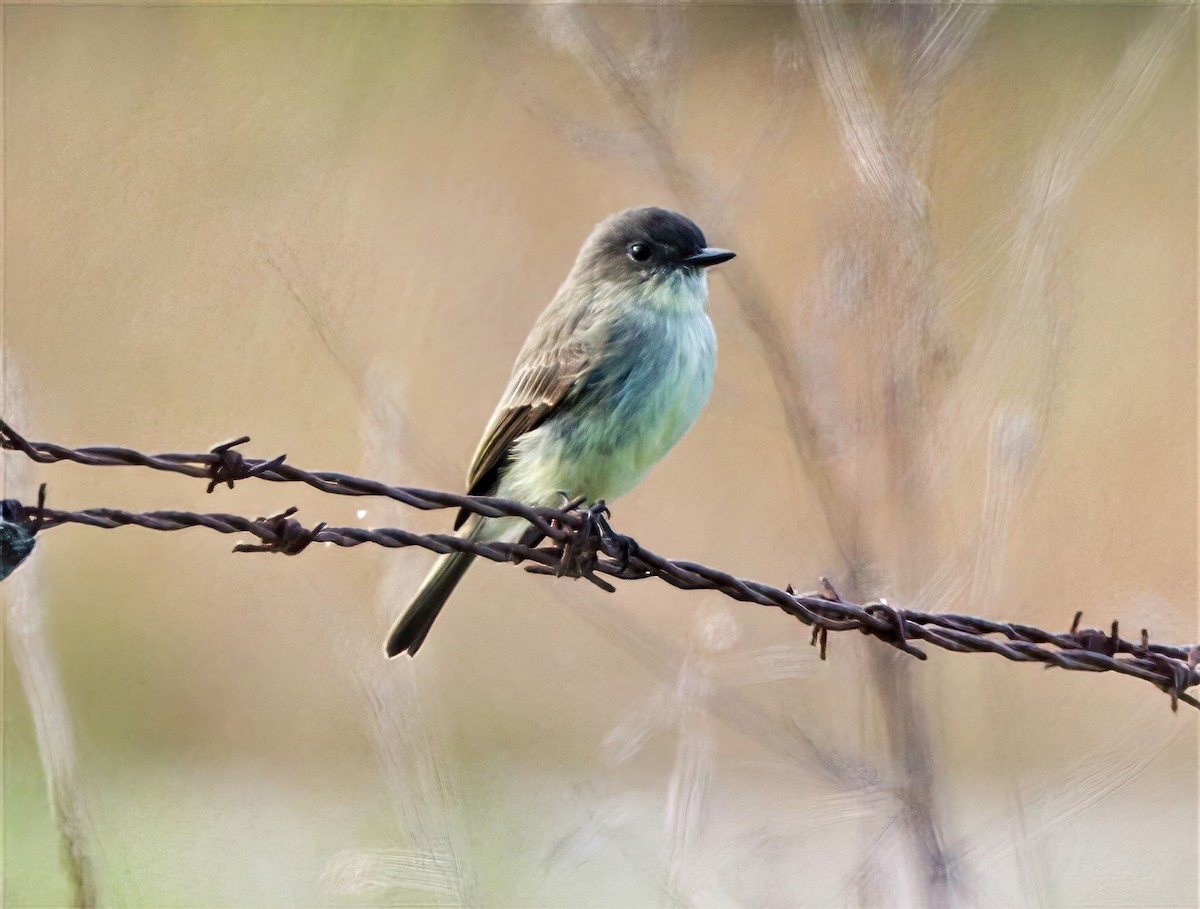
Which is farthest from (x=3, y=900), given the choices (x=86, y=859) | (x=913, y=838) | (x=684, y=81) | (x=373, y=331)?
(x=684, y=81)

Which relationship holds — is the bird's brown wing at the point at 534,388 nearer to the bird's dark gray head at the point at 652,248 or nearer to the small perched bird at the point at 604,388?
the small perched bird at the point at 604,388

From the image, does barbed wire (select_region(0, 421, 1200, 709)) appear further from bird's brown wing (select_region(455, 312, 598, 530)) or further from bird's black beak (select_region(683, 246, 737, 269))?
bird's black beak (select_region(683, 246, 737, 269))

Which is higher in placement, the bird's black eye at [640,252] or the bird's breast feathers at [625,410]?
the bird's black eye at [640,252]

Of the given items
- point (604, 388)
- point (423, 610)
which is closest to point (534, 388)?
point (604, 388)

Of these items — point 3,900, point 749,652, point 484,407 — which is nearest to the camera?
point 3,900

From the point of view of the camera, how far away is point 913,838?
7.85ft

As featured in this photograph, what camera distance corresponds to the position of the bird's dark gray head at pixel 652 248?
95.0 inches

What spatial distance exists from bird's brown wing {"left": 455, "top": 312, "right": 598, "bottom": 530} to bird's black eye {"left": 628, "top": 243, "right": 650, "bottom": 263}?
0.63 ft

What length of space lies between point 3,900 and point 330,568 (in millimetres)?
931

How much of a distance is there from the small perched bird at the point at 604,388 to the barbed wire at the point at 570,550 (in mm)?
269

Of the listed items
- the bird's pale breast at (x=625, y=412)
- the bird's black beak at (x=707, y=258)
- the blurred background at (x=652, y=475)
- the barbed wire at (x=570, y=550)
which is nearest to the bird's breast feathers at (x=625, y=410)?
the bird's pale breast at (x=625, y=412)

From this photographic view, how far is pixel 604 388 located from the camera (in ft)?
7.22

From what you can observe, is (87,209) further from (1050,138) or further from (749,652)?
(1050,138)

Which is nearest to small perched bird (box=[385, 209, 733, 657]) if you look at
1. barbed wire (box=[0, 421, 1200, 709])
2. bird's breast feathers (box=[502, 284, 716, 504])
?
bird's breast feathers (box=[502, 284, 716, 504])
